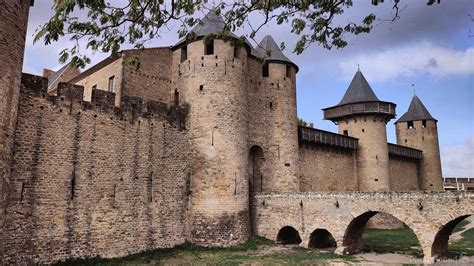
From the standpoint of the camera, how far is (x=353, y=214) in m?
15.4

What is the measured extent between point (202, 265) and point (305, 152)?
41.4ft

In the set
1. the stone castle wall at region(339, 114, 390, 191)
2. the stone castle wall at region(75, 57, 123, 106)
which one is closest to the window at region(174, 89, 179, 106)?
the stone castle wall at region(75, 57, 123, 106)

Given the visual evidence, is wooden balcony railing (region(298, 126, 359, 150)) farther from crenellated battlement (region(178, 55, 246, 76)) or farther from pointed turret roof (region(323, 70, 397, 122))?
crenellated battlement (region(178, 55, 246, 76))

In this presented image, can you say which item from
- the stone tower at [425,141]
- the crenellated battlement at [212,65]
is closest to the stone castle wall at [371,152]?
the stone tower at [425,141]

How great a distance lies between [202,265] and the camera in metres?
12.7

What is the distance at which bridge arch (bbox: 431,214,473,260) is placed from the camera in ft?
44.5

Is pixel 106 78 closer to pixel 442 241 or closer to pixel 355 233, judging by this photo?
pixel 355 233

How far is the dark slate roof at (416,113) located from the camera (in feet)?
116

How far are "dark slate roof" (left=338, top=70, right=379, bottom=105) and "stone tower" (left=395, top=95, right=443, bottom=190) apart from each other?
9090 millimetres

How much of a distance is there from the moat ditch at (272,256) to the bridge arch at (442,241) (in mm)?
362

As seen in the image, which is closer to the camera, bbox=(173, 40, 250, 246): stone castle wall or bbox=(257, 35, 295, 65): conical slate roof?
bbox=(173, 40, 250, 246): stone castle wall

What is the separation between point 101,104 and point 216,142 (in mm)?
5327

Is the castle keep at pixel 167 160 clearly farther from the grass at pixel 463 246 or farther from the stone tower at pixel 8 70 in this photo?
the grass at pixel 463 246

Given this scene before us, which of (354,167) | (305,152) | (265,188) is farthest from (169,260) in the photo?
(354,167)
